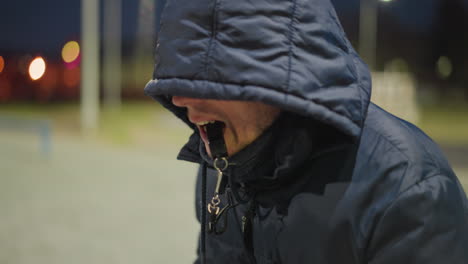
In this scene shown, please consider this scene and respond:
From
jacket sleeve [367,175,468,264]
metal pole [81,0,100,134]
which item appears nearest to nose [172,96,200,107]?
jacket sleeve [367,175,468,264]

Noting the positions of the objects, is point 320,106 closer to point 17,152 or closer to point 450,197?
point 450,197

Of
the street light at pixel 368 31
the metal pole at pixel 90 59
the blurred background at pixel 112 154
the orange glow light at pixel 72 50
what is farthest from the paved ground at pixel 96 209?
the street light at pixel 368 31

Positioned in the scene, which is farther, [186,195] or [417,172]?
[186,195]

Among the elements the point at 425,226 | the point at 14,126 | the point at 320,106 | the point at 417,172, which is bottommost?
the point at 14,126

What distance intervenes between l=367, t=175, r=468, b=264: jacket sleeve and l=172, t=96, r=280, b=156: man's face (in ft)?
1.35

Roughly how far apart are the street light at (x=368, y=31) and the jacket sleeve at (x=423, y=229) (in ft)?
83.4

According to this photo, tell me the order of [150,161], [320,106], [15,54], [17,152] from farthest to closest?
1. [15,54]
2. [17,152]
3. [150,161]
4. [320,106]

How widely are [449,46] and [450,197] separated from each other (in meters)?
18.4

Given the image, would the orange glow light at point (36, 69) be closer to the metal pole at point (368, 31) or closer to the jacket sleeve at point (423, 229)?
Answer: the jacket sleeve at point (423, 229)

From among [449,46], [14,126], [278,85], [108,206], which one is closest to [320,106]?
[278,85]

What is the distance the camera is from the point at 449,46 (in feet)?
59.8

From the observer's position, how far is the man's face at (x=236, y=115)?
1.48 meters

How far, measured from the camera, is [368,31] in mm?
28391

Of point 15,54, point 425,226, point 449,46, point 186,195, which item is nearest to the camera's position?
point 425,226
